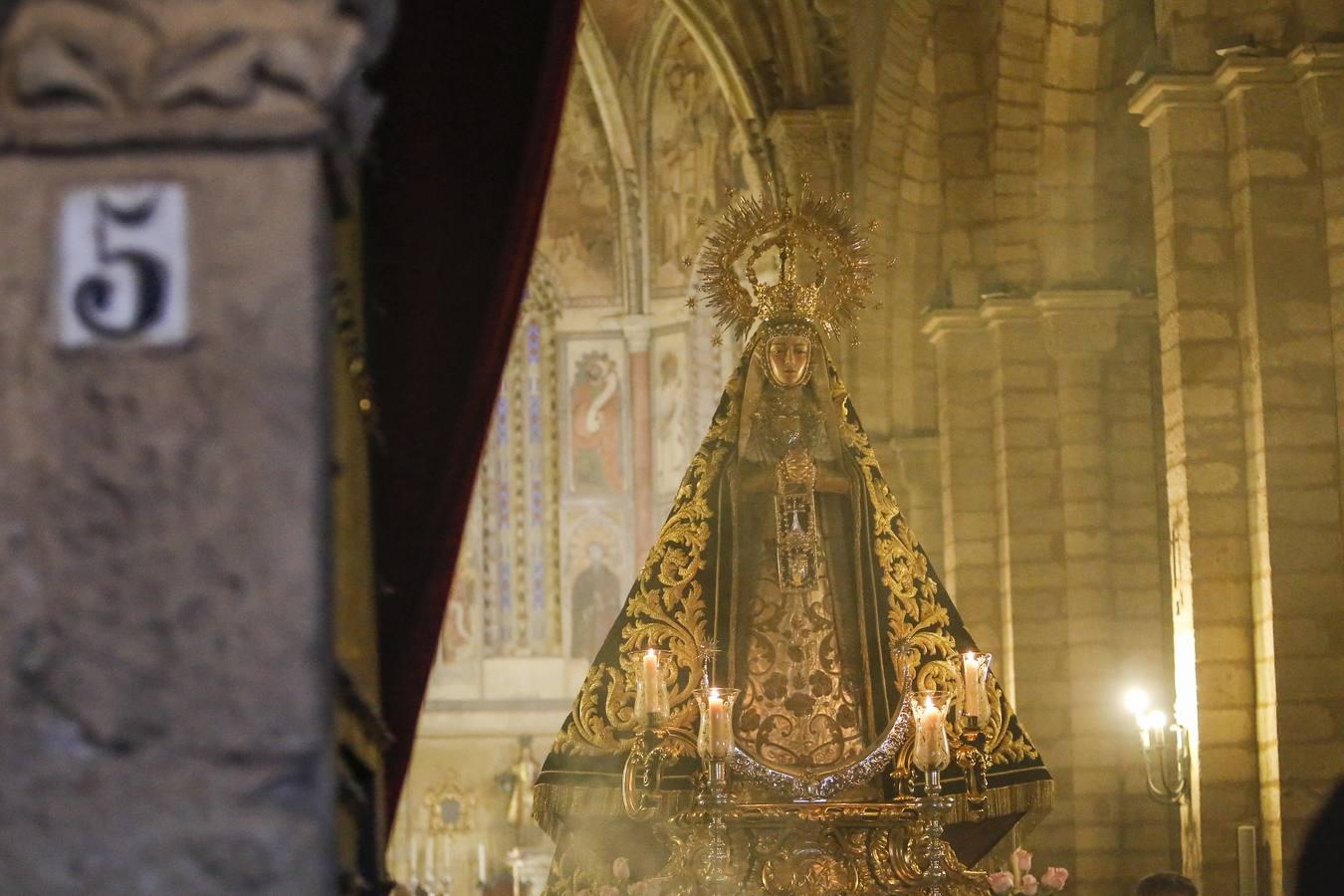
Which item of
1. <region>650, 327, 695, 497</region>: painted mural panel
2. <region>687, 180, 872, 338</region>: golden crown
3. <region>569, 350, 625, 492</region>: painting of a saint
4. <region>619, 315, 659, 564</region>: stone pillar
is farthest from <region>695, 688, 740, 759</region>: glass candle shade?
<region>569, 350, 625, 492</region>: painting of a saint

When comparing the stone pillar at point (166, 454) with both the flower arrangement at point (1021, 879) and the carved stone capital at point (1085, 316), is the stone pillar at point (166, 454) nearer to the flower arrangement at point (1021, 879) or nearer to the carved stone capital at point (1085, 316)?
the flower arrangement at point (1021, 879)

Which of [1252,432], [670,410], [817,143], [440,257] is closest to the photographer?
[440,257]

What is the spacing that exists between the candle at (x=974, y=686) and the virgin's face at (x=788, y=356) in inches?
60.1

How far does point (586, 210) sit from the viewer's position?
990 inches

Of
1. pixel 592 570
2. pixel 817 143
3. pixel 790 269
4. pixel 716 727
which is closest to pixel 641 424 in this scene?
pixel 592 570

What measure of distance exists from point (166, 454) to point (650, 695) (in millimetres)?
6316

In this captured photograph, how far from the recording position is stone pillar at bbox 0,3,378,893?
2344 millimetres

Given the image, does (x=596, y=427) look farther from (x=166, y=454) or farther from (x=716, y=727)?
(x=166, y=454)

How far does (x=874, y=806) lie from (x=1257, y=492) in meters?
3.40

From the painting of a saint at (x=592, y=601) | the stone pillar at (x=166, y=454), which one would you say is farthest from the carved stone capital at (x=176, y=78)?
the painting of a saint at (x=592, y=601)

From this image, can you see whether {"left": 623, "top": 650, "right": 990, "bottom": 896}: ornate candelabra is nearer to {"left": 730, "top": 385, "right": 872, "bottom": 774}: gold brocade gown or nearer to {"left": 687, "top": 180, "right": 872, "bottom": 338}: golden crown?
{"left": 730, "top": 385, "right": 872, "bottom": 774}: gold brocade gown

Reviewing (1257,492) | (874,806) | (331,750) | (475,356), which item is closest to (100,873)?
(331,750)

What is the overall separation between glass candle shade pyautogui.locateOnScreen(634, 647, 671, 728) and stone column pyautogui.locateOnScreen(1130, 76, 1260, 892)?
12.1 ft

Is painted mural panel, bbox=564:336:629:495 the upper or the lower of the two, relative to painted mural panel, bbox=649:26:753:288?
lower
